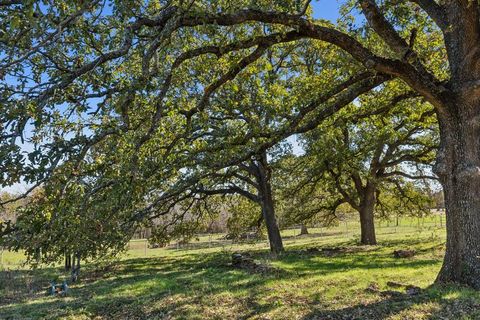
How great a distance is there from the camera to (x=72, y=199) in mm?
4957

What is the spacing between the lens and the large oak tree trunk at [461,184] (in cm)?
676

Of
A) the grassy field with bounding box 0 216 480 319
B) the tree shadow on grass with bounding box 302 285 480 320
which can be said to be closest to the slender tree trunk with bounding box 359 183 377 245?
the grassy field with bounding box 0 216 480 319

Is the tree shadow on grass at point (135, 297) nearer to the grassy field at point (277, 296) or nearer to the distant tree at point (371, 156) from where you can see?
the grassy field at point (277, 296)

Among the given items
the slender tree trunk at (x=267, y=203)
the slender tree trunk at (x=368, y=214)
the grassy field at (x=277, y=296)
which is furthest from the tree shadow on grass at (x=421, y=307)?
the slender tree trunk at (x=368, y=214)

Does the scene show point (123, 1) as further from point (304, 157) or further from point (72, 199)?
point (304, 157)

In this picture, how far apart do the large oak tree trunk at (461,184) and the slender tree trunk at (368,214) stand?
44.2ft

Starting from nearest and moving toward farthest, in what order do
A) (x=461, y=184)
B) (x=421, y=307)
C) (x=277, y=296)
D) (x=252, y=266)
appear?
1. (x=421, y=307)
2. (x=461, y=184)
3. (x=277, y=296)
4. (x=252, y=266)

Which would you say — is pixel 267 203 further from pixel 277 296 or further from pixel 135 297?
pixel 277 296

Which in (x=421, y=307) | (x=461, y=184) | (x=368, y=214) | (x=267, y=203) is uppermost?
(x=461, y=184)

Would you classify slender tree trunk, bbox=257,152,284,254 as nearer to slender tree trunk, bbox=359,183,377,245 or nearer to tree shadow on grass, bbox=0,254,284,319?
slender tree trunk, bbox=359,183,377,245

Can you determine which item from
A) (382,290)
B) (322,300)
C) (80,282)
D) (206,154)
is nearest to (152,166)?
(206,154)

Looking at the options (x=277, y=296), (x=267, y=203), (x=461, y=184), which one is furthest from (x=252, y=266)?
(x=461, y=184)

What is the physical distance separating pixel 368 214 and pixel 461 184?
14291 mm

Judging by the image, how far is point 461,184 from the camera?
692 centimetres
